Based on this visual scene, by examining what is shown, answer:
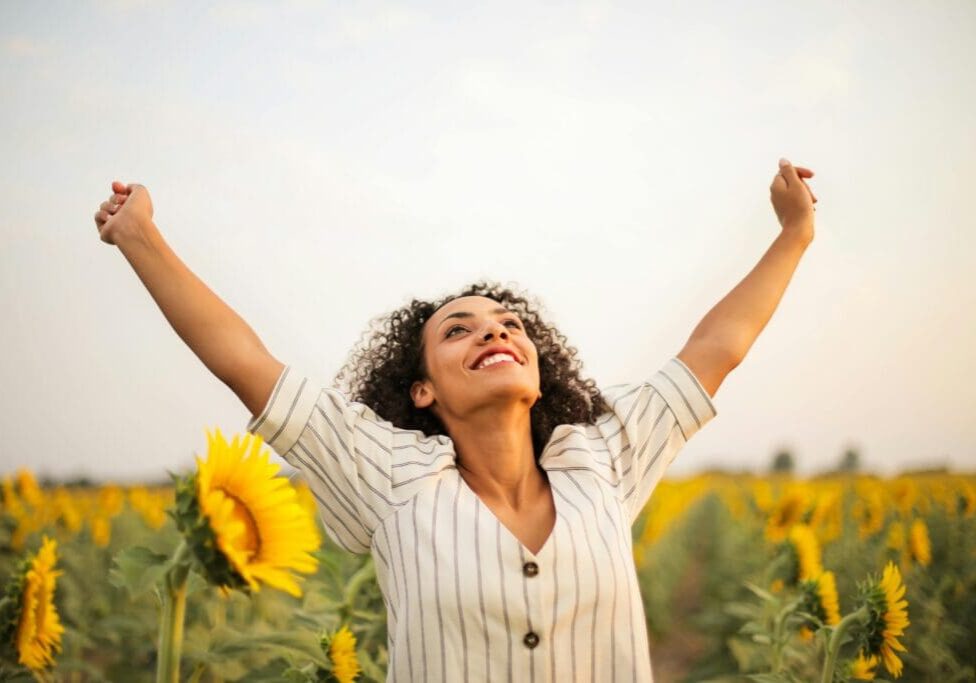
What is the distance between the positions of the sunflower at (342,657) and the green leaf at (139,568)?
994 millimetres

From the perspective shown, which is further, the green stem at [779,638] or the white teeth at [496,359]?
the green stem at [779,638]

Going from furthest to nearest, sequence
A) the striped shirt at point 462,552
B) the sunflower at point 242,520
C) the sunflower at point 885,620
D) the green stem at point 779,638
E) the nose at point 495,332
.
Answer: the green stem at point 779,638, the sunflower at point 885,620, the nose at point 495,332, the striped shirt at point 462,552, the sunflower at point 242,520

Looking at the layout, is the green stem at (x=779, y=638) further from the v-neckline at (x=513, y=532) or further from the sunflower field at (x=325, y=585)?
the v-neckline at (x=513, y=532)

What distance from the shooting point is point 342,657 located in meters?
2.31

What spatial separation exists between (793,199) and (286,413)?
1606mm

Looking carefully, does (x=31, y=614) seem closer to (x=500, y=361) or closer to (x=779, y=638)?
(x=500, y=361)

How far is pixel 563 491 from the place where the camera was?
6.89 feet

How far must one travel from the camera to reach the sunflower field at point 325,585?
1474 millimetres

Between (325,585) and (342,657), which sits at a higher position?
(325,585)

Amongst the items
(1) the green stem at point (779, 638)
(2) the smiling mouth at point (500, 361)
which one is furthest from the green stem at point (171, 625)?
(1) the green stem at point (779, 638)

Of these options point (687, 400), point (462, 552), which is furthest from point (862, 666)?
point (462, 552)

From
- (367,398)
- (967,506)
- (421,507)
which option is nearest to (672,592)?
(967,506)

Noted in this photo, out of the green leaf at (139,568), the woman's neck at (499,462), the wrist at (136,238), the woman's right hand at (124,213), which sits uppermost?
the woman's right hand at (124,213)

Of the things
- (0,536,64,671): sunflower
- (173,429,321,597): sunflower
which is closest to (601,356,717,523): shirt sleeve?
(173,429,321,597): sunflower
